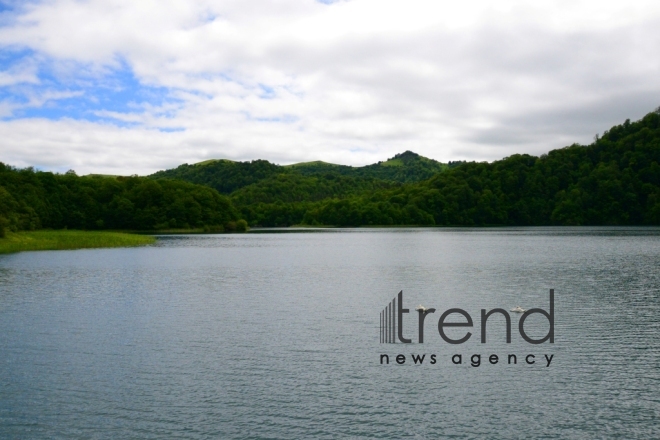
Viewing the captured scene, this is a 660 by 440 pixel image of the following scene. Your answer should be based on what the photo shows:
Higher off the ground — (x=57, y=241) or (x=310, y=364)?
(x=57, y=241)

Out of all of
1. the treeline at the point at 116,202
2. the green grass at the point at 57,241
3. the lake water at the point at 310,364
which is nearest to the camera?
the lake water at the point at 310,364

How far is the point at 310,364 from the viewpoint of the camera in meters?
19.6

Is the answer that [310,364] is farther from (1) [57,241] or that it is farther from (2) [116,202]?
(2) [116,202]

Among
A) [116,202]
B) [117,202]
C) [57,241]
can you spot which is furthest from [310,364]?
[116,202]

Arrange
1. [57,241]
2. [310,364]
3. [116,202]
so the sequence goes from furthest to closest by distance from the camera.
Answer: [116,202]
[57,241]
[310,364]

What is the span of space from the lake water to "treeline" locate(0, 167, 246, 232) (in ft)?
373

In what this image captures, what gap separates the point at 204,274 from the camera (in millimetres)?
48531

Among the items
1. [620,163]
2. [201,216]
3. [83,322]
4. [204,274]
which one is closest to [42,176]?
[201,216]

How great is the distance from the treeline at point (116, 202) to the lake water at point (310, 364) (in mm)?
113629

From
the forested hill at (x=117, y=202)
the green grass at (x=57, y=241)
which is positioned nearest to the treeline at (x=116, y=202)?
the forested hill at (x=117, y=202)

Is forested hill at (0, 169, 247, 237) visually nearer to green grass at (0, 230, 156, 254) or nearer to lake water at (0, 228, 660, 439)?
green grass at (0, 230, 156, 254)

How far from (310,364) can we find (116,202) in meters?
152

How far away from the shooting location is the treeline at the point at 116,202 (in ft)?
464

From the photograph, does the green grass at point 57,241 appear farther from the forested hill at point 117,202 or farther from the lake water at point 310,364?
the forested hill at point 117,202
